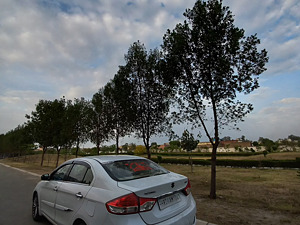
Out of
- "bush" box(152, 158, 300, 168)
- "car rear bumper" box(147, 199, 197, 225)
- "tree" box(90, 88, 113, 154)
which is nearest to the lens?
"car rear bumper" box(147, 199, 197, 225)

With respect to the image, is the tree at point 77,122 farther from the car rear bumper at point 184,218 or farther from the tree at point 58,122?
the car rear bumper at point 184,218

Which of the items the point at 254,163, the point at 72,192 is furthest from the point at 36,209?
the point at 254,163

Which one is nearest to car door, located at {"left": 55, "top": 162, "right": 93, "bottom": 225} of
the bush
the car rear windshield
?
the car rear windshield

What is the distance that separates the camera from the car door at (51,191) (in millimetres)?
3998

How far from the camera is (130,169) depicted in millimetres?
3322

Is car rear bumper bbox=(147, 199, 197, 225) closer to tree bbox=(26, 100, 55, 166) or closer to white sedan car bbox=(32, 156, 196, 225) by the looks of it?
white sedan car bbox=(32, 156, 196, 225)

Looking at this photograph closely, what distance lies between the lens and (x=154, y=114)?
12.2 m

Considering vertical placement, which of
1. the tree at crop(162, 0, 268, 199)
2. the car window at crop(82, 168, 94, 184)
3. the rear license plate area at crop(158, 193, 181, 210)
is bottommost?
the rear license plate area at crop(158, 193, 181, 210)

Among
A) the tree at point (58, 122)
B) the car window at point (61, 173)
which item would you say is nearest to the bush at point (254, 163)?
the tree at point (58, 122)

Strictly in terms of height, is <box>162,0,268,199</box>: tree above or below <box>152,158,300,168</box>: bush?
above

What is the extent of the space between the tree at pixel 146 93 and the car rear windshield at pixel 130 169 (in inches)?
328

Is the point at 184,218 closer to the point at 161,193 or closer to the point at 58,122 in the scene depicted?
the point at 161,193

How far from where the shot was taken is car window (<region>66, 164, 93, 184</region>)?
3270 mm

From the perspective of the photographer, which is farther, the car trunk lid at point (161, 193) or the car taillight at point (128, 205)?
the car trunk lid at point (161, 193)
